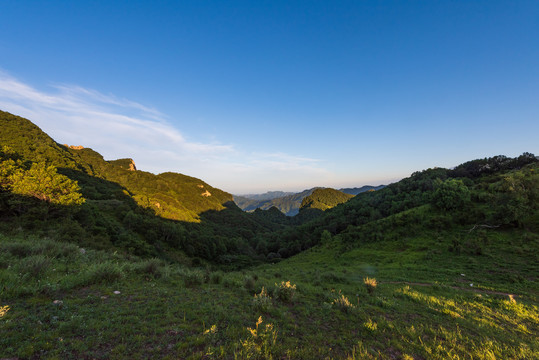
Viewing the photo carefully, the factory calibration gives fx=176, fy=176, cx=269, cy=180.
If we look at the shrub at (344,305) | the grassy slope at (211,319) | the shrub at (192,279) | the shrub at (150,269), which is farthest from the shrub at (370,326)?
the shrub at (150,269)

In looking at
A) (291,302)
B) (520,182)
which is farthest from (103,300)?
(520,182)

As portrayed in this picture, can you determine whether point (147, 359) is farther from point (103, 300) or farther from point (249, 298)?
point (249, 298)

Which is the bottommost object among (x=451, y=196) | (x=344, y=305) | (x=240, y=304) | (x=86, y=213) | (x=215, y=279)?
(x=215, y=279)

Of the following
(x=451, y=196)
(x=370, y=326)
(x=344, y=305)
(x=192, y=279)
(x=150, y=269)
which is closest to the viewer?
(x=370, y=326)

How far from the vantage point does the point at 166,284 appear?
9461 mm

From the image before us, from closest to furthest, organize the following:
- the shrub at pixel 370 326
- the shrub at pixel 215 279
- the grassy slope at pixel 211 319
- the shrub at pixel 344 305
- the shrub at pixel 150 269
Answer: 1. the grassy slope at pixel 211 319
2. the shrub at pixel 370 326
3. the shrub at pixel 344 305
4. the shrub at pixel 150 269
5. the shrub at pixel 215 279

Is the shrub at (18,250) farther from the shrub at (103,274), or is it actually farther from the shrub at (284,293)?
the shrub at (284,293)

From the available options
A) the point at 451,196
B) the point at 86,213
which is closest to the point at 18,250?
the point at 86,213

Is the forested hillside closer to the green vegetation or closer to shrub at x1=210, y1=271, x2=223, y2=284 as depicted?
the green vegetation

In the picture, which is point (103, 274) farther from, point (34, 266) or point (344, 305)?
point (344, 305)

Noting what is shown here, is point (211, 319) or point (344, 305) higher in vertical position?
point (211, 319)

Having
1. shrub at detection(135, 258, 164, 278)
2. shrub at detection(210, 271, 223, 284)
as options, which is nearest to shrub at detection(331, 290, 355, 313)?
shrub at detection(210, 271, 223, 284)

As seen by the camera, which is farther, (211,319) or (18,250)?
(18,250)

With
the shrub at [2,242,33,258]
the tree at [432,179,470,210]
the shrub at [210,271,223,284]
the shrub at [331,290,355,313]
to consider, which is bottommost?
the shrub at [210,271,223,284]
